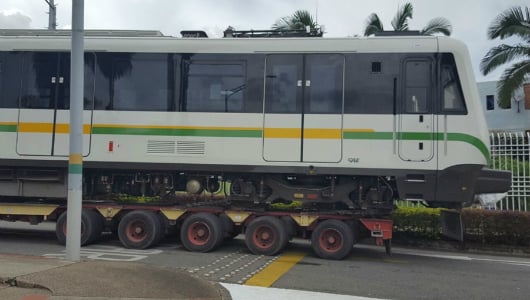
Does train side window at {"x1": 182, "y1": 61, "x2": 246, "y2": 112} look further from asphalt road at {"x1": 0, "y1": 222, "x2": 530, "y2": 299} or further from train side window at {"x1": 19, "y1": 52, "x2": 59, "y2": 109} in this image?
asphalt road at {"x1": 0, "y1": 222, "x2": 530, "y2": 299}

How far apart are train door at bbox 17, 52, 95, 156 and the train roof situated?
28 centimetres

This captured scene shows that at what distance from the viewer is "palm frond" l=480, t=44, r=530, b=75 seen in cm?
1936

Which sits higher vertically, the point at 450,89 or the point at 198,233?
the point at 450,89

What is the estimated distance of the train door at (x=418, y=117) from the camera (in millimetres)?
9195

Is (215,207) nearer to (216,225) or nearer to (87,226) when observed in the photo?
(216,225)

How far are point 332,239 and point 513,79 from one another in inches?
524

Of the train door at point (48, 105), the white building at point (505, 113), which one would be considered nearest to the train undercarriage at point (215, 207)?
the train door at point (48, 105)

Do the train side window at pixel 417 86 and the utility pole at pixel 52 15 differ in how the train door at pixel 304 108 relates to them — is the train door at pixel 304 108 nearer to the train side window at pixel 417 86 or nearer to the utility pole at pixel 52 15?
the train side window at pixel 417 86

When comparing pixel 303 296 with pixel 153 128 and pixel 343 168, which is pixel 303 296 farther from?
pixel 153 128

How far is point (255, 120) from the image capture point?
9.70 meters

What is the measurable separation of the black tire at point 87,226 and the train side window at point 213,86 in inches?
111

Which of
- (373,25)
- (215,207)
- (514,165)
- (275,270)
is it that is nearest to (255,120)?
(215,207)

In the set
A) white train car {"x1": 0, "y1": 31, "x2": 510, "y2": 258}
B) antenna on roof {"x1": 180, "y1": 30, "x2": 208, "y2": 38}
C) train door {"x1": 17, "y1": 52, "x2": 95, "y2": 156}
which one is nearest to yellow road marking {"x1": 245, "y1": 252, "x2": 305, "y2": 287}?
white train car {"x1": 0, "y1": 31, "x2": 510, "y2": 258}

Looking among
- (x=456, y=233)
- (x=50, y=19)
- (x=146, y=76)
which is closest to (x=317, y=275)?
(x=456, y=233)
